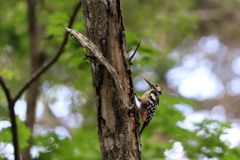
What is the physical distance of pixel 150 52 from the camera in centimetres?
443

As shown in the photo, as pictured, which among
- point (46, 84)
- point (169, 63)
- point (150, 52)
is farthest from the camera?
point (169, 63)

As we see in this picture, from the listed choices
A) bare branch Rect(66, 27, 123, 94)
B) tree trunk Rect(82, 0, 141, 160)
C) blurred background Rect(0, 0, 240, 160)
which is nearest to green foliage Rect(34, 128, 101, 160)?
blurred background Rect(0, 0, 240, 160)

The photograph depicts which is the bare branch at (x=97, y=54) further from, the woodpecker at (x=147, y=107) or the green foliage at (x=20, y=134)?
the green foliage at (x=20, y=134)

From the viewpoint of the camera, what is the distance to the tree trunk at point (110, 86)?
262cm

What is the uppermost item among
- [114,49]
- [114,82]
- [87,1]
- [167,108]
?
[167,108]

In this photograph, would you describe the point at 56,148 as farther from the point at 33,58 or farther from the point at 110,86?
the point at 110,86

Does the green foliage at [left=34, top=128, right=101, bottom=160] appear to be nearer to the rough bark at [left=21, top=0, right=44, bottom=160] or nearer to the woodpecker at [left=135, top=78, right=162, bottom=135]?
the rough bark at [left=21, top=0, right=44, bottom=160]

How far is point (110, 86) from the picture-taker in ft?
8.67

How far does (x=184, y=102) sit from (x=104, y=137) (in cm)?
278

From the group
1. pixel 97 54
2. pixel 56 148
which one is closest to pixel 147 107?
pixel 56 148

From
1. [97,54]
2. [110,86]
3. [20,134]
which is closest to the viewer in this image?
[97,54]

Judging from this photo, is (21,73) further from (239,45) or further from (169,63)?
(239,45)

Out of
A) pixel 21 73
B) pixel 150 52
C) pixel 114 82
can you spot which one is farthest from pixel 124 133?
pixel 21 73

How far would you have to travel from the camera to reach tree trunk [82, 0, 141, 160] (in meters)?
2.62
